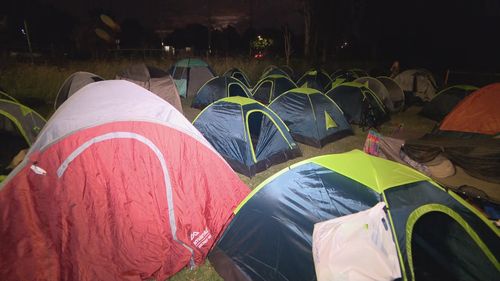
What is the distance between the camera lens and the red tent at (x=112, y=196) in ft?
9.30

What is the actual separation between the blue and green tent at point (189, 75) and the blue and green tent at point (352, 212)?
37.3 feet

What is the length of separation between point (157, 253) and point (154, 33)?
4709 cm

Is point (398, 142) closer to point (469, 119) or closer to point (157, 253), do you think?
point (469, 119)

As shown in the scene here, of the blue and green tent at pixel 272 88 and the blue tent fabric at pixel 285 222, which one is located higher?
the blue and green tent at pixel 272 88

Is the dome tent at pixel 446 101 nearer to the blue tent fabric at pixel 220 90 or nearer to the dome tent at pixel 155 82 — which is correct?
the blue tent fabric at pixel 220 90

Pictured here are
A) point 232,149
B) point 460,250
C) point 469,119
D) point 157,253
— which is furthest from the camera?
point 469,119

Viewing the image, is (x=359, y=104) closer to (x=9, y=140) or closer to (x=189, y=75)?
(x=189, y=75)

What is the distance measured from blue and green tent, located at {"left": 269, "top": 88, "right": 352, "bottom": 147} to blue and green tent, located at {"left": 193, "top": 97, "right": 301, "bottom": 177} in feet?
4.13

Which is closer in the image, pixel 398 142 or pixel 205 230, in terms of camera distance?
pixel 205 230

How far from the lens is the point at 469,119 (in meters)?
7.30

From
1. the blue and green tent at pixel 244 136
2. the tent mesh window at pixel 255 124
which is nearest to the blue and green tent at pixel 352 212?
the blue and green tent at pixel 244 136

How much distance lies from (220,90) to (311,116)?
15.7ft

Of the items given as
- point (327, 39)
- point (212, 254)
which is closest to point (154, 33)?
point (327, 39)

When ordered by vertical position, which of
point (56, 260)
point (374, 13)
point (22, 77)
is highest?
point (374, 13)
